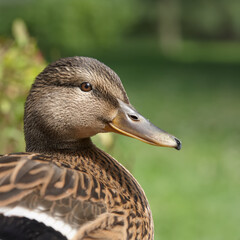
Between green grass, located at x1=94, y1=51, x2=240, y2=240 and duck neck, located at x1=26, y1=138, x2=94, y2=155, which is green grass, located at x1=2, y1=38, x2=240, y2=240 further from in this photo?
duck neck, located at x1=26, y1=138, x2=94, y2=155

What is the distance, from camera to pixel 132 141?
8062 mm

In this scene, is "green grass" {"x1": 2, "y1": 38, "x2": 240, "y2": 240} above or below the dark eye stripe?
below

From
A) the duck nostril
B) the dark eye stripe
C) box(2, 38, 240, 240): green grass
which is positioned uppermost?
the dark eye stripe

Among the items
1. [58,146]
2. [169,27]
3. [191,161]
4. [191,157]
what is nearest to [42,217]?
[58,146]

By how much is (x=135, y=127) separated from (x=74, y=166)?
297 mm

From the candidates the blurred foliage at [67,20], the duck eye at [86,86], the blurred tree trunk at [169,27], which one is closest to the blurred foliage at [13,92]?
the duck eye at [86,86]

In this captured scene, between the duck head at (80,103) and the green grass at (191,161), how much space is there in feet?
4.92

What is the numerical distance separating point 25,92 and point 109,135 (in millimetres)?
577

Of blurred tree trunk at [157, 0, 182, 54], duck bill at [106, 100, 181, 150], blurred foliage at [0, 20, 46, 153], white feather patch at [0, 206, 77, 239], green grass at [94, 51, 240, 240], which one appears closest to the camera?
white feather patch at [0, 206, 77, 239]

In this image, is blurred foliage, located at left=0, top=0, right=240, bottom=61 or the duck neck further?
blurred foliage, located at left=0, top=0, right=240, bottom=61

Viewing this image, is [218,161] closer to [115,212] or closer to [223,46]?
[115,212]

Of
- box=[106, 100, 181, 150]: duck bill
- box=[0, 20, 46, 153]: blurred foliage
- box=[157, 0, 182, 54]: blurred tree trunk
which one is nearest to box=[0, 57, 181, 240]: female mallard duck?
box=[106, 100, 181, 150]: duck bill

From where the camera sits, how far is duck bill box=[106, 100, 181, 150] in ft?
6.98

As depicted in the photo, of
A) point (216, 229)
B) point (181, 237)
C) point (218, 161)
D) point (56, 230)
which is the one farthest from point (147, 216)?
point (218, 161)
